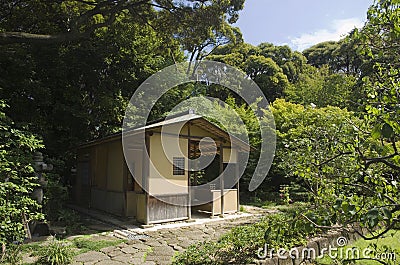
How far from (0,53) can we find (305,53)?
89.6 ft

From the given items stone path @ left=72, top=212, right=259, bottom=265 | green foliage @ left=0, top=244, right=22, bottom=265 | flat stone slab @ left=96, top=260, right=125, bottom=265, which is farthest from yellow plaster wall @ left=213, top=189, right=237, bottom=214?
green foliage @ left=0, top=244, right=22, bottom=265

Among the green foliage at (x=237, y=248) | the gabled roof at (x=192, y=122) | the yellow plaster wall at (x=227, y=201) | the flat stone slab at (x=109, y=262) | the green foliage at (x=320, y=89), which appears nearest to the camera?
the green foliage at (x=237, y=248)

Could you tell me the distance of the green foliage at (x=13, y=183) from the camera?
488 centimetres

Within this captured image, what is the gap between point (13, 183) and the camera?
5.50m

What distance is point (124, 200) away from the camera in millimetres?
8992

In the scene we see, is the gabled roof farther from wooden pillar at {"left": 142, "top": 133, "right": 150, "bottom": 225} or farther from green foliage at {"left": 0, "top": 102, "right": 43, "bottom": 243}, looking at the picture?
green foliage at {"left": 0, "top": 102, "right": 43, "bottom": 243}

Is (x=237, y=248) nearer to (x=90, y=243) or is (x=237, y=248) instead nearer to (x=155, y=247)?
(x=155, y=247)

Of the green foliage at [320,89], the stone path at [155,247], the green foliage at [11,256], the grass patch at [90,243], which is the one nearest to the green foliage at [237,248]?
the stone path at [155,247]

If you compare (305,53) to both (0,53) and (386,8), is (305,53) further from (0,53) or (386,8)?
(386,8)

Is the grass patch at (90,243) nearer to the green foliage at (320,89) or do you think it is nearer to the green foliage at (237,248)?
the green foliage at (237,248)

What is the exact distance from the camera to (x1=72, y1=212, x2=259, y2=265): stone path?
197 inches

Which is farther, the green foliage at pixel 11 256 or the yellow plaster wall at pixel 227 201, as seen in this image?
the yellow plaster wall at pixel 227 201

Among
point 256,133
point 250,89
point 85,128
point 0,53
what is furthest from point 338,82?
point 0,53

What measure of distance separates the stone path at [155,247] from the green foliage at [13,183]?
1164mm
